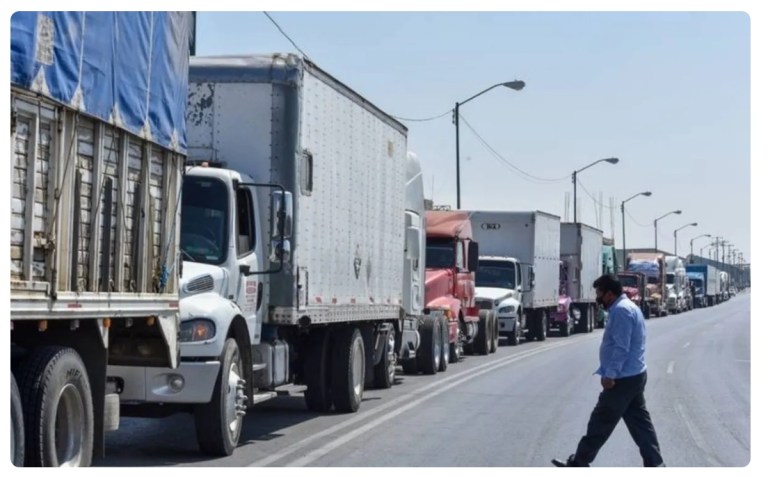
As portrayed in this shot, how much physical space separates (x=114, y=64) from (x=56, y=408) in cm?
231

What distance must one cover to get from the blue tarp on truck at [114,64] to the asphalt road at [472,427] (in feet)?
10.6

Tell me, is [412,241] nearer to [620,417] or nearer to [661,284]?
[620,417]

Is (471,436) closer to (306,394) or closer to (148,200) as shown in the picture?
(306,394)


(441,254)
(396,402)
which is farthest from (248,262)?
(441,254)

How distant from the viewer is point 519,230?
1443 inches

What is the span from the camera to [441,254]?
27234mm

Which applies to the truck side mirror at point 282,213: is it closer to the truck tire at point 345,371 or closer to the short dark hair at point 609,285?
the short dark hair at point 609,285

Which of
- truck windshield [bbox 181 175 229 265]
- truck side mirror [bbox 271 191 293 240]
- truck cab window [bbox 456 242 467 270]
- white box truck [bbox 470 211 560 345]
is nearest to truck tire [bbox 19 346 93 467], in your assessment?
truck windshield [bbox 181 175 229 265]

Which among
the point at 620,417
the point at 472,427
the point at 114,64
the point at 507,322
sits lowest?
the point at 472,427

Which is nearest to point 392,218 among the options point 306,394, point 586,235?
point 306,394

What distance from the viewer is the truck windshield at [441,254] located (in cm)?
2706

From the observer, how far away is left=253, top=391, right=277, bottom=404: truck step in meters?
Answer: 13.0

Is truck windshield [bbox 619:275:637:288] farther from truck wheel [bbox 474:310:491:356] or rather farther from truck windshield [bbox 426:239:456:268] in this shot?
truck windshield [bbox 426:239:456:268]

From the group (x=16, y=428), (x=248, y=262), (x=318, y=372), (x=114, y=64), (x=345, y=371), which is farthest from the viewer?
(x=345, y=371)
